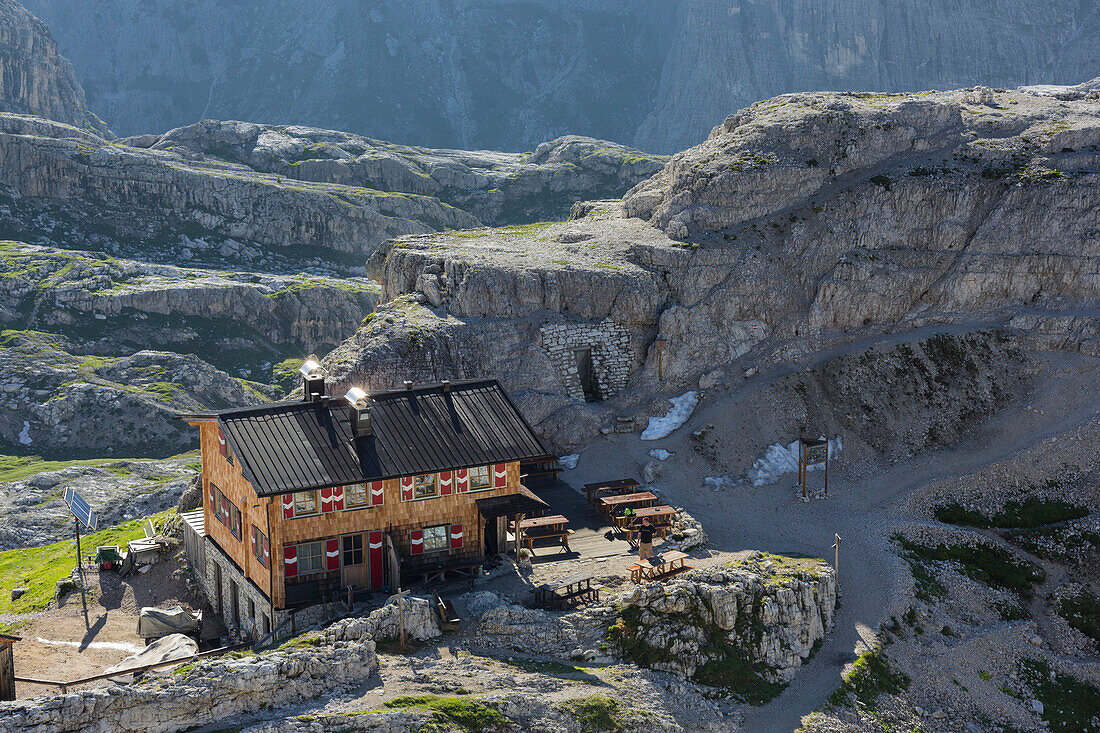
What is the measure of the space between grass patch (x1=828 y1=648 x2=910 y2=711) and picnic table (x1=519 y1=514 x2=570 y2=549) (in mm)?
14375

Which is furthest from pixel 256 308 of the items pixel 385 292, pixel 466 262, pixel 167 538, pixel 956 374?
pixel 956 374

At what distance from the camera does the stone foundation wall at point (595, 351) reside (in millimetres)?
66625

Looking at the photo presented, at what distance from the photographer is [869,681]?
4397cm

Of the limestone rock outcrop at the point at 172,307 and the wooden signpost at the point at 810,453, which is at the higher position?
the limestone rock outcrop at the point at 172,307

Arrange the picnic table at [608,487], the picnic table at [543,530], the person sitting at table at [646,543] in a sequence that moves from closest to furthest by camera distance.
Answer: the person sitting at table at [646,543] → the picnic table at [543,530] → the picnic table at [608,487]

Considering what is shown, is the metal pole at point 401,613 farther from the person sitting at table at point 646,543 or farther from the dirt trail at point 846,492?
the dirt trail at point 846,492

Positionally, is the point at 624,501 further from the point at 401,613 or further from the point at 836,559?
the point at 401,613

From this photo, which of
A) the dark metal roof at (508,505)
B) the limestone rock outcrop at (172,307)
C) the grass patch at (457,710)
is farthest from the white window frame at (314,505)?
the limestone rock outcrop at (172,307)

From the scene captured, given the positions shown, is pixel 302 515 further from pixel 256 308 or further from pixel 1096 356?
pixel 256 308

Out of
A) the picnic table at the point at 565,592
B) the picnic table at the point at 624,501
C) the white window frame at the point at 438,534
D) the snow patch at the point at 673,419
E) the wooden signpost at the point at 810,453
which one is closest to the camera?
the picnic table at the point at 565,592

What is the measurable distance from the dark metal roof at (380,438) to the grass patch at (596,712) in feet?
37.1

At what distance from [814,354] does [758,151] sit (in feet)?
59.6

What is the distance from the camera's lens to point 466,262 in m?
68.9

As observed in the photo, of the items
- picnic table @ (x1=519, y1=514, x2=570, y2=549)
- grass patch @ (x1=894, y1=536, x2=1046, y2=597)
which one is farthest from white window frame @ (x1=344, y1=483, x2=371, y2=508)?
grass patch @ (x1=894, y1=536, x2=1046, y2=597)
